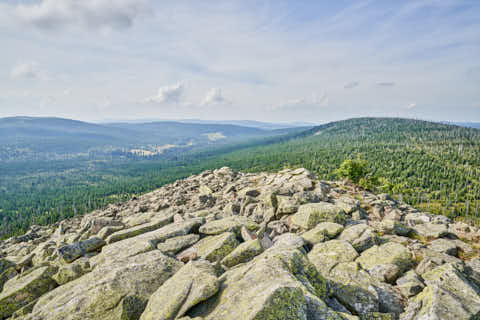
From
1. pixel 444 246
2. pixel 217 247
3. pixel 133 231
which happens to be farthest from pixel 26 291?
pixel 444 246

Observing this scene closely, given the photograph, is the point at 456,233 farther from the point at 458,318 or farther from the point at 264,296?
the point at 264,296

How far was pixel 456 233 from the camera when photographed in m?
26.4

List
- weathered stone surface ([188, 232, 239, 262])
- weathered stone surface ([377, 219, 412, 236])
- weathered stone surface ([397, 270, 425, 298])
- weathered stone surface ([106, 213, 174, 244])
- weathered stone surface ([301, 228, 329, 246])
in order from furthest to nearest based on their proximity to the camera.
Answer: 1. weathered stone surface ([377, 219, 412, 236])
2. weathered stone surface ([106, 213, 174, 244])
3. weathered stone surface ([301, 228, 329, 246])
4. weathered stone surface ([188, 232, 239, 262])
5. weathered stone surface ([397, 270, 425, 298])

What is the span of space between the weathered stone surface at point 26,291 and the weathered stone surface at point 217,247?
492 inches

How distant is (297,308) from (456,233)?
2925 cm

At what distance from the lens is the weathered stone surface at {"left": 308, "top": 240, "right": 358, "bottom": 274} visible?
16.4 metres

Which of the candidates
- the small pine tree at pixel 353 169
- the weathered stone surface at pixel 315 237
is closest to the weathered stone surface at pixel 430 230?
Answer: the weathered stone surface at pixel 315 237

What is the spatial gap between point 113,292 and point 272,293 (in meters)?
10.1

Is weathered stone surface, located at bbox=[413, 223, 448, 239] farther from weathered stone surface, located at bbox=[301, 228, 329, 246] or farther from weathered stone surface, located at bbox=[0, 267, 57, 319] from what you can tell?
weathered stone surface, located at bbox=[0, 267, 57, 319]

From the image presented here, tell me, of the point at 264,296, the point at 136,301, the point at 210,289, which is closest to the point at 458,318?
the point at 264,296

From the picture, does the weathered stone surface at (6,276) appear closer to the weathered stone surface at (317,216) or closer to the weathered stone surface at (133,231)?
the weathered stone surface at (133,231)

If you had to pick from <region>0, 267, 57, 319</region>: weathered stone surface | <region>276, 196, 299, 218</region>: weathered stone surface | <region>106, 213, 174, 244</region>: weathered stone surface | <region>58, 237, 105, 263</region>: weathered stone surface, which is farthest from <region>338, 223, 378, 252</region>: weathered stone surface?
<region>0, 267, 57, 319</region>: weathered stone surface

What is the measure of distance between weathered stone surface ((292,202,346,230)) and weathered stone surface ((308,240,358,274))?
578 cm

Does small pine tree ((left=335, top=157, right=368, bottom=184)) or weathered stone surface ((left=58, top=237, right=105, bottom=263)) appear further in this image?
small pine tree ((left=335, top=157, right=368, bottom=184))
